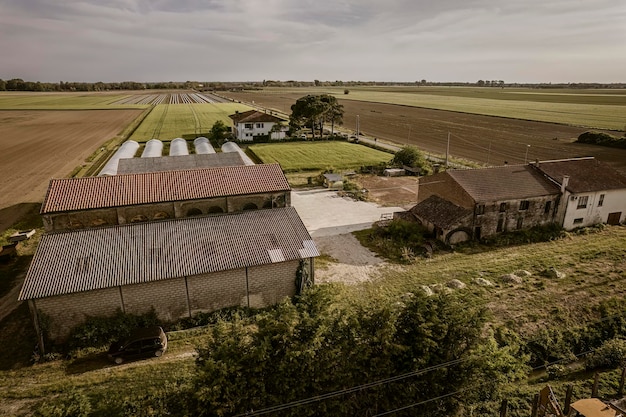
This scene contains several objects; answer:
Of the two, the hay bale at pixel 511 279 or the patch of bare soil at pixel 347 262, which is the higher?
the hay bale at pixel 511 279

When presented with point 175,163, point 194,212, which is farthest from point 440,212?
point 175,163

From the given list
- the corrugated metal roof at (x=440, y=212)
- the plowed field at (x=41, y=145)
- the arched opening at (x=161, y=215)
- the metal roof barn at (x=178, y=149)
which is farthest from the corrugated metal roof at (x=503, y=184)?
the plowed field at (x=41, y=145)

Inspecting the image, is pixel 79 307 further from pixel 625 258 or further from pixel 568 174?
pixel 568 174

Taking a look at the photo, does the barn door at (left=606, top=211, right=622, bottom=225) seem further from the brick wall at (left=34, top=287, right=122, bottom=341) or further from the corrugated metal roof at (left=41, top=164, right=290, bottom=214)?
the brick wall at (left=34, top=287, right=122, bottom=341)

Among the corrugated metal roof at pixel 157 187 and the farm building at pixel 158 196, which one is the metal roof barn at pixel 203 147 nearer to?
the corrugated metal roof at pixel 157 187

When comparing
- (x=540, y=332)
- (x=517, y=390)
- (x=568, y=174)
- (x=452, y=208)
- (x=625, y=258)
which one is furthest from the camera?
(x=568, y=174)

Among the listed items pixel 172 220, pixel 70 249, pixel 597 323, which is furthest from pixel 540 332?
pixel 70 249
